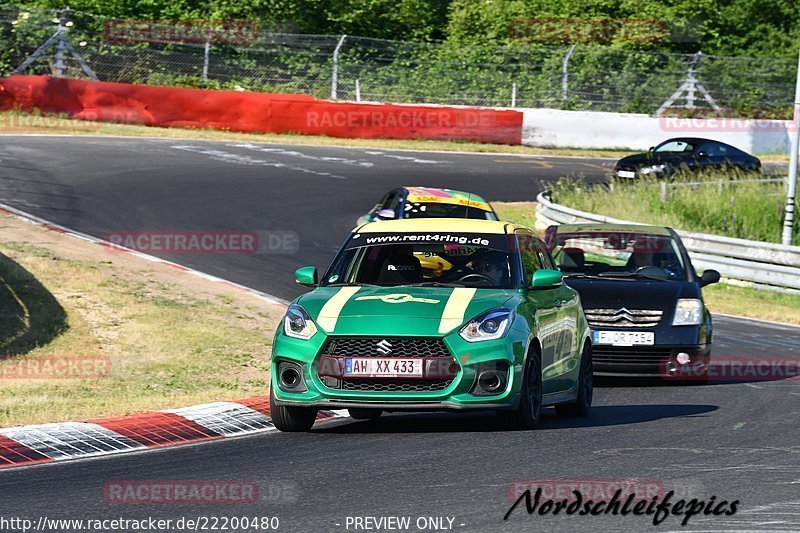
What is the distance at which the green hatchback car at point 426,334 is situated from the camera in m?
9.20

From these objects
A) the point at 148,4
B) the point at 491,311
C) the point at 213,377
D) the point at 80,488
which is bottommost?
the point at 213,377

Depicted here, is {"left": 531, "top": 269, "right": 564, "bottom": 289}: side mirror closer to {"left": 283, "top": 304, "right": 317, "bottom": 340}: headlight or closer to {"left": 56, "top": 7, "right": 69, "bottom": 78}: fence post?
{"left": 283, "top": 304, "right": 317, "bottom": 340}: headlight

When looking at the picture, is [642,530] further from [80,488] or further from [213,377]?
[213,377]

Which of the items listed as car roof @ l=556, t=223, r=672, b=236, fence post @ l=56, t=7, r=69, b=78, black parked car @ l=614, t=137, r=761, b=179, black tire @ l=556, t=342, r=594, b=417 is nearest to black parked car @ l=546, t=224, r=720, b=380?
car roof @ l=556, t=223, r=672, b=236

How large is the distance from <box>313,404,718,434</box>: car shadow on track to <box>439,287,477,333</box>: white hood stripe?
90 cm

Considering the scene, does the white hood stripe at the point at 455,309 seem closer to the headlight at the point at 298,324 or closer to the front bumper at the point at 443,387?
the front bumper at the point at 443,387

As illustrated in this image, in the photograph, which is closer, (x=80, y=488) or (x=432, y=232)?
(x=80, y=488)

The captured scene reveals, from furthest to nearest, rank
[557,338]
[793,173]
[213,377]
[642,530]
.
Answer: [793,173] → [213,377] → [557,338] → [642,530]

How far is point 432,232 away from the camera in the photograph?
10.6 metres

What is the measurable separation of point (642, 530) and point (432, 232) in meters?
4.41

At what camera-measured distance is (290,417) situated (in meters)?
9.73

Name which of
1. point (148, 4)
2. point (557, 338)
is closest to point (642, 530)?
point (557, 338)

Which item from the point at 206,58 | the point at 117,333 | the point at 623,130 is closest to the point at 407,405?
the point at 117,333

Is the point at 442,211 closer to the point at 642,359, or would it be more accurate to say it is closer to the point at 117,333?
the point at 117,333
